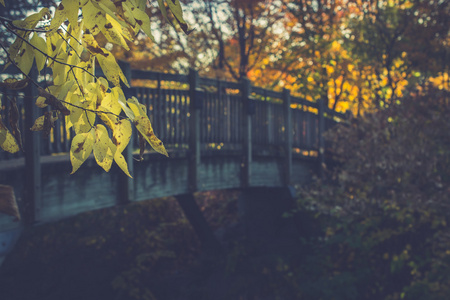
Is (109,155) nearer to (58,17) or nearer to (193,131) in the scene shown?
(58,17)

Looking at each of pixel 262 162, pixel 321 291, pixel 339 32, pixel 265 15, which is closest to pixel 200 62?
pixel 265 15

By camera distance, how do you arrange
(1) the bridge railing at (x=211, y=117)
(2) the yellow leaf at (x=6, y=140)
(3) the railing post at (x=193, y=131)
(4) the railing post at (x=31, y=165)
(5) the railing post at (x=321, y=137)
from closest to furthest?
(2) the yellow leaf at (x=6, y=140) → (4) the railing post at (x=31, y=165) → (1) the bridge railing at (x=211, y=117) → (3) the railing post at (x=193, y=131) → (5) the railing post at (x=321, y=137)

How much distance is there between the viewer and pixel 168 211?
1293cm

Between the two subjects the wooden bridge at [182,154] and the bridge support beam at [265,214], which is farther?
the bridge support beam at [265,214]

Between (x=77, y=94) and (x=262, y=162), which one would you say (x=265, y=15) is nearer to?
(x=262, y=162)

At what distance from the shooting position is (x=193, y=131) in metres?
7.25

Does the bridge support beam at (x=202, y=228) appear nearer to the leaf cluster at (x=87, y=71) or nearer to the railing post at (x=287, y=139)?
the railing post at (x=287, y=139)

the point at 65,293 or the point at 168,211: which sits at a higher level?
the point at 168,211

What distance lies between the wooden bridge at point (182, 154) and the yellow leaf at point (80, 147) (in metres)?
2.00

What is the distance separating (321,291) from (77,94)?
275 inches

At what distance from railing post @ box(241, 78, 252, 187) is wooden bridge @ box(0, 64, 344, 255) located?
0.02 m

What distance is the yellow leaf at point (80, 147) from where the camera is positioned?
1.78 m

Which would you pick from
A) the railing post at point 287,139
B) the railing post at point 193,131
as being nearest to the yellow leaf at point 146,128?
the railing post at point 193,131

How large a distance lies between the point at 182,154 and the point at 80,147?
17.2 feet
